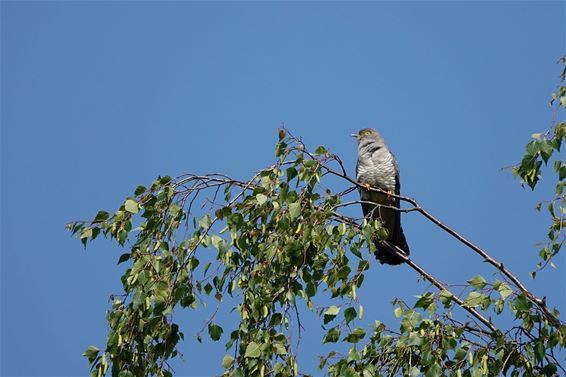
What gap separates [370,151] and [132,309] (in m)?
4.34

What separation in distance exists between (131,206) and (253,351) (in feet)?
3.26

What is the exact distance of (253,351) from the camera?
366 cm

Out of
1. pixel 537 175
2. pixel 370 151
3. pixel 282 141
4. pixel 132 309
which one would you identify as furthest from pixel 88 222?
pixel 370 151

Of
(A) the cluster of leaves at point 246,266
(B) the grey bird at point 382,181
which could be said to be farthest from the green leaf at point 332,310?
(B) the grey bird at point 382,181

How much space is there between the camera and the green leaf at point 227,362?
12.3 feet

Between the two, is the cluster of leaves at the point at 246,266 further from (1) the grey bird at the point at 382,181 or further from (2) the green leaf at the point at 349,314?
(1) the grey bird at the point at 382,181

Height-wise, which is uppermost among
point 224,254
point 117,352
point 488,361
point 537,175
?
point 537,175

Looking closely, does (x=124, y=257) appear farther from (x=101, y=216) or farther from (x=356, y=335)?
(x=356, y=335)

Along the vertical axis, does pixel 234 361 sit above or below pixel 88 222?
below

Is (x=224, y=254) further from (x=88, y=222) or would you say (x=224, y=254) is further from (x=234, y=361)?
(x=88, y=222)

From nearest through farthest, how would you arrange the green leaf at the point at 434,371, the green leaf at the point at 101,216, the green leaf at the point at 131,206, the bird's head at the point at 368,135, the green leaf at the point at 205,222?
the green leaf at the point at 434,371, the green leaf at the point at 205,222, the green leaf at the point at 131,206, the green leaf at the point at 101,216, the bird's head at the point at 368,135

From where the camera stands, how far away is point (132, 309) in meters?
3.94

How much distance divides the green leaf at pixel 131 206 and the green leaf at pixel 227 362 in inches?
34.5

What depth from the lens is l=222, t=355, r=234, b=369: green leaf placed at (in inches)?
147
